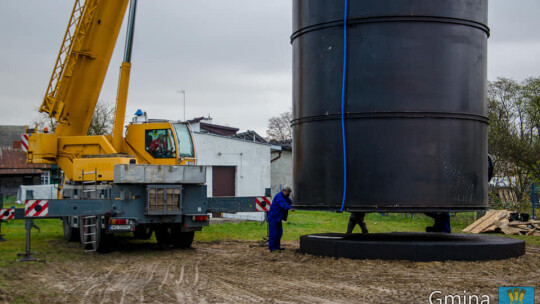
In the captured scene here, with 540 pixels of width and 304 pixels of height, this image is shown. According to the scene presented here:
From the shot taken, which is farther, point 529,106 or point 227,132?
point 227,132

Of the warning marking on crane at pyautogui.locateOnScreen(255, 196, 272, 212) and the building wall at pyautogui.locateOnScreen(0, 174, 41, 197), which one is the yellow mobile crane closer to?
the warning marking on crane at pyautogui.locateOnScreen(255, 196, 272, 212)

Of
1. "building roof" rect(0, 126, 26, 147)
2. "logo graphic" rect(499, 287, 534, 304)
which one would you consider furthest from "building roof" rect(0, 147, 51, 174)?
"logo graphic" rect(499, 287, 534, 304)

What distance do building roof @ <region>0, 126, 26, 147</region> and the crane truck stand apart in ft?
187

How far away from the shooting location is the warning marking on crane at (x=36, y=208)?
11055mm

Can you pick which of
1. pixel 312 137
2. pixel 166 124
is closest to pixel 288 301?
pixel 312 137

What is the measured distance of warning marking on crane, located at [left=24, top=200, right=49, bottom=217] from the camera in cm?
1105

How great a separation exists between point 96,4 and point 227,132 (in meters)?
27.4

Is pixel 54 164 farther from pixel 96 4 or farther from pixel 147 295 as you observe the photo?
pixel 147 295

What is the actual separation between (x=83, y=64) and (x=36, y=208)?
4.93 metres

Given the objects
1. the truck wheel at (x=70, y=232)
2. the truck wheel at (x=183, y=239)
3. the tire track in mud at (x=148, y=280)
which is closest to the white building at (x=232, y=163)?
the truck wheel at (x=70, y=232)

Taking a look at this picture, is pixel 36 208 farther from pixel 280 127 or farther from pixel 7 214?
pixel 280 127

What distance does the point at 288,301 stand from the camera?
6953 millimetres

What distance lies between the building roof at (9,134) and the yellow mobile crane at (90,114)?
56.9 metres

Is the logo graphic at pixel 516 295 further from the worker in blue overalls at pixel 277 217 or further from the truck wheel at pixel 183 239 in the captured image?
the truck wheel at pixel 183 239
